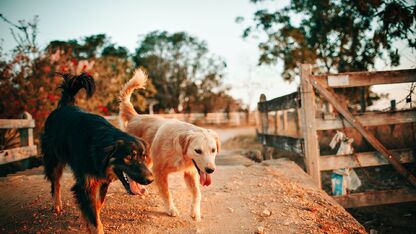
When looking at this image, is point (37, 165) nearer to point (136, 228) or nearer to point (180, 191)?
point (180, 191)

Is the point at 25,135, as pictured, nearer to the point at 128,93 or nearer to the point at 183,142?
the point at 128,93

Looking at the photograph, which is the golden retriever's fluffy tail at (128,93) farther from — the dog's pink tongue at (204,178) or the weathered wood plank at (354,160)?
the weathered wood plank at (354,160)

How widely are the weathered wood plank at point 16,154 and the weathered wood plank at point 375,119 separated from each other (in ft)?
19.9

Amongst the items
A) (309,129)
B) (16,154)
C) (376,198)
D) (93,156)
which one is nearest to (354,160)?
(376,198)

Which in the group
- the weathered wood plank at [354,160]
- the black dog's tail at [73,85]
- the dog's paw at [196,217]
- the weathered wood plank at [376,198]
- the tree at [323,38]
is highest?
the tree at [323,38]

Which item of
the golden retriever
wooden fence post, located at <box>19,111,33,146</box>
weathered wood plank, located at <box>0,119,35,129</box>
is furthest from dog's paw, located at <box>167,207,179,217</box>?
wooden fence post, located at <box>19,111,33,146</box>

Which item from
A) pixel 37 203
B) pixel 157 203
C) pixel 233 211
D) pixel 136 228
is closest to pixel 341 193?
pixel 233 211

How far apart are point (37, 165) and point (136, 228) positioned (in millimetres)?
5462

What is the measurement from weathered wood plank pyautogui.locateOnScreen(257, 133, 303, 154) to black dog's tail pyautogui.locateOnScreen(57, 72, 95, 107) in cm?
391

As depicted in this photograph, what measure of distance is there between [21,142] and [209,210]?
17.9ft

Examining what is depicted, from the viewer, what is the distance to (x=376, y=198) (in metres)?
5.48

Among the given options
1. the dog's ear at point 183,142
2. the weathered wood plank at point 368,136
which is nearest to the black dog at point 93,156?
the dog's ear at point 183,142

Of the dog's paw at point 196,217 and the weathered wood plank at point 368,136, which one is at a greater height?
the weathered wood plank at point 368,136

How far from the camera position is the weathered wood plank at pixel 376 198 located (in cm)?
541
